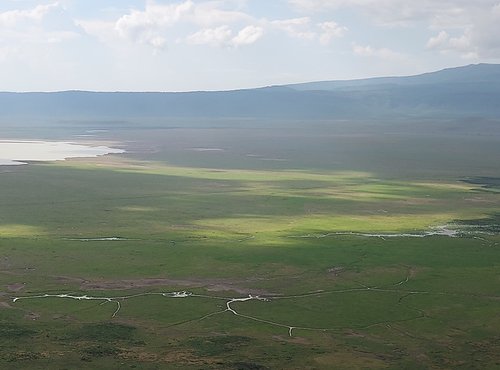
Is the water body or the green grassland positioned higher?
the water body

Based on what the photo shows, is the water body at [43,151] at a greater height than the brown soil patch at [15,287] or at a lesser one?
greater

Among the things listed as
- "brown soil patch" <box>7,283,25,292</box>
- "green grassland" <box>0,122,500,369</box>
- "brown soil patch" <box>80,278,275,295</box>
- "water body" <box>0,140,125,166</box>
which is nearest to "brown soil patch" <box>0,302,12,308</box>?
"green grassland" <box>0,122,500,369</box>

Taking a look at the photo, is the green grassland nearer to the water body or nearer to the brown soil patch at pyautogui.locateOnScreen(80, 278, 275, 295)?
the brown soil patch at pyautogui.locateOnScreen(80, 278, 275, 295)

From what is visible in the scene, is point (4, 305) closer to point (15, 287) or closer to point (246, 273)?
point (15, 287)

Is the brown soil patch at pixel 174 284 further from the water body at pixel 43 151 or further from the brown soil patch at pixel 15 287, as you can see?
the water body at pixel 43 151

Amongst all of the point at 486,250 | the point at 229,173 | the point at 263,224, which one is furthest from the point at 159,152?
the point at 486,250

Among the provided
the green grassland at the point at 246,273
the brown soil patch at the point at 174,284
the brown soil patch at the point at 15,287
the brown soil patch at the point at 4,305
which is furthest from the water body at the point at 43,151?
the brown soil patch at the point at 4,305
